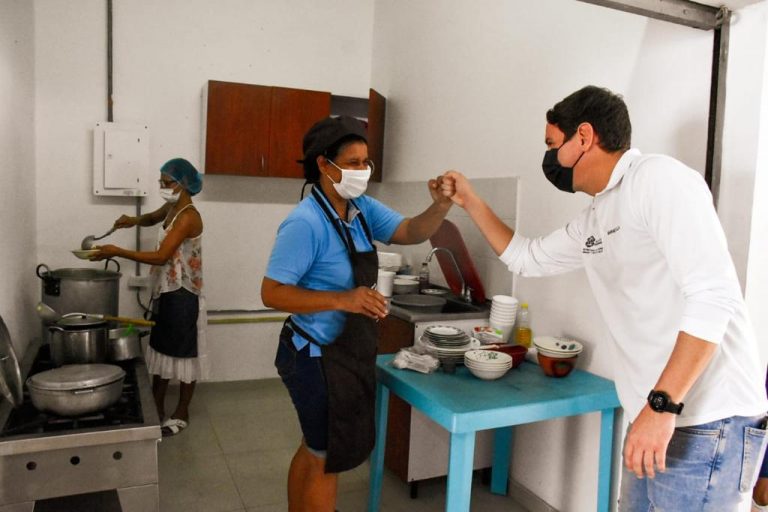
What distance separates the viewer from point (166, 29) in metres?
3.98

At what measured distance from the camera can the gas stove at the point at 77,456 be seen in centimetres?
162

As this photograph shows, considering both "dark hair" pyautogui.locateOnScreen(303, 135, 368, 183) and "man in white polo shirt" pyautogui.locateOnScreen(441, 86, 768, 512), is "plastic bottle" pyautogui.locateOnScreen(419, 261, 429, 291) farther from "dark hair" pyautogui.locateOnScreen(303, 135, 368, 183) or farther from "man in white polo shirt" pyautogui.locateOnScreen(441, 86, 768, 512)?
"man in white polo shirt" pyautogui.locateOnScreen(441, 86, 768, 512)

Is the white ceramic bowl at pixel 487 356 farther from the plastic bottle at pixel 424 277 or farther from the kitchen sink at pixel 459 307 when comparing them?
the plastic bottle at pixel 424 277

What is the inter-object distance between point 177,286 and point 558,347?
2.05 m

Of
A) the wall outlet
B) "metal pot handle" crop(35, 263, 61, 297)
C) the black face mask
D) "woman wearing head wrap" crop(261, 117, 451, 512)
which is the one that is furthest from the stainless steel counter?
the wall outlet

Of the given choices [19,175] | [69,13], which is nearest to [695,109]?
[19,175]

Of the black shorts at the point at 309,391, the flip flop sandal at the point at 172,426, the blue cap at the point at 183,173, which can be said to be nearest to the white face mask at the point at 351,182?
the black shorts at the point at 309,391

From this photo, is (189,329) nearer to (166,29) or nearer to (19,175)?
(19,175)

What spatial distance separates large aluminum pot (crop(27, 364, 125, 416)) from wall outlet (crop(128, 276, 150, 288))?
7.32ft

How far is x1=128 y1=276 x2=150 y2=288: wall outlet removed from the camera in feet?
13.1

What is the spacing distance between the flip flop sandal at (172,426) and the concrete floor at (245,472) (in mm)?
36

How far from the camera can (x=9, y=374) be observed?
180cm

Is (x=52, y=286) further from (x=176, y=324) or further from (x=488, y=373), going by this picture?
(x=488, y=373)

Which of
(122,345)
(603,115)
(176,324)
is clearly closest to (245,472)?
(176,324)
